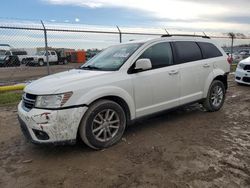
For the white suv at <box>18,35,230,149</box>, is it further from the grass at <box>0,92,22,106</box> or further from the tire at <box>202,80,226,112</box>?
the grass at <box>0,92,22,106</box>

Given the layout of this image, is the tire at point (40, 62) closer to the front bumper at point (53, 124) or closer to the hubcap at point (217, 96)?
the hubcap at point (217, 96)

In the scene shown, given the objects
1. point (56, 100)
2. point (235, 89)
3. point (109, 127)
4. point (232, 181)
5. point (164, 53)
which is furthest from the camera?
point (235, 89)

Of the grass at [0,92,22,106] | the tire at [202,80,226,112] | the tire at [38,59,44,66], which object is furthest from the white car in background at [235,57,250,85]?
the tire at [38,59,44,66]

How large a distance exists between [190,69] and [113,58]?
1.64m

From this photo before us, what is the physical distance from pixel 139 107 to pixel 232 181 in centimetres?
201

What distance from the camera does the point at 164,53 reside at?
536cm

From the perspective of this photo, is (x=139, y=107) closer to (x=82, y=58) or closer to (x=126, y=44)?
(x=126, y=44)

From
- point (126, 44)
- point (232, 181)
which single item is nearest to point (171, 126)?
point (126, 44)

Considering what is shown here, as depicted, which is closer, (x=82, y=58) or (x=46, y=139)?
(x=46, y=139)

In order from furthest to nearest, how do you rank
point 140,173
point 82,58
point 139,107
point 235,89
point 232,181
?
point 82,58, point 235,89, point 139,107, point 140,173, point 232,181

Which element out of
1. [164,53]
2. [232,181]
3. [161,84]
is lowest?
[232,181]

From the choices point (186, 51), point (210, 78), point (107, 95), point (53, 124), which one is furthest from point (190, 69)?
point (53, 124)

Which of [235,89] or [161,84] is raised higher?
[161,84]

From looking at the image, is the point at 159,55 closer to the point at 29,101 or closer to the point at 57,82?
the point at 57,82
